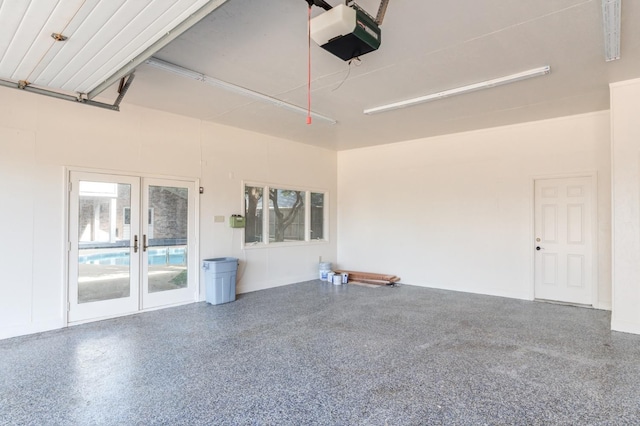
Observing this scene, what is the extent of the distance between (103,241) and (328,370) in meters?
3.63

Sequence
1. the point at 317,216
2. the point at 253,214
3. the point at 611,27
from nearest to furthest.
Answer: the point at 611,27 → the point at 253,214 → the point at 317,216

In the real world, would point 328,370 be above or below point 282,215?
below

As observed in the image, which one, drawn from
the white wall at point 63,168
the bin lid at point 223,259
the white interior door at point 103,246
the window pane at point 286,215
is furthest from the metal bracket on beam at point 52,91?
the window pane at point 286,215

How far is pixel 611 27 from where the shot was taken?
296 centimetres

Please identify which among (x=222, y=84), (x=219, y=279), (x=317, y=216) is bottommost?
(x=219, y=279)

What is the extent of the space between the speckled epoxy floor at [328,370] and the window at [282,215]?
212 cm

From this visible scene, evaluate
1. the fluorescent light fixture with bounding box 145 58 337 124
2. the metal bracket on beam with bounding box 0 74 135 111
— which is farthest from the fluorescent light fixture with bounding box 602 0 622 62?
the metal bracket on beam with bounding box 0 74 135 111

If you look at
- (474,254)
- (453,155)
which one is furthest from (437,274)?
(453,155)

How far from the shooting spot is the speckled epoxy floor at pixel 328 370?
8.23ft

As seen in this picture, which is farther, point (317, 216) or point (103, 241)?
point (317, 216)

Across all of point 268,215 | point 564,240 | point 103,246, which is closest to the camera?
point 103,246

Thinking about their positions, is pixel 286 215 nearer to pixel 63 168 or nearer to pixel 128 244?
pixel 128 244

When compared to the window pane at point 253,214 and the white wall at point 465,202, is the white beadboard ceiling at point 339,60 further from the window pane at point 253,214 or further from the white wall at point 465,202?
the window pane at point 253,214

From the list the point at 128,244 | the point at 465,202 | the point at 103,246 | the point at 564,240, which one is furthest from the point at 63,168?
the point at 564,240
